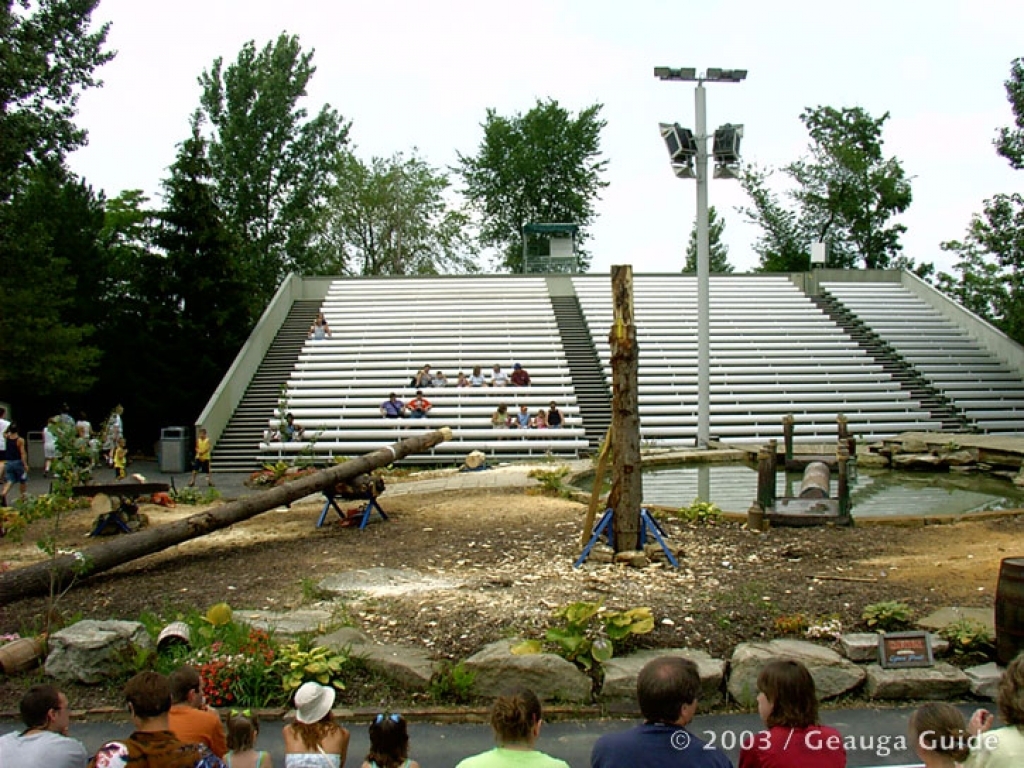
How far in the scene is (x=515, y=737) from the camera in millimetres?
3318

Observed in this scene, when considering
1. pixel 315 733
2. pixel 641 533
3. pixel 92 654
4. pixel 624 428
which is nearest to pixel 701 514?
pixel 641 533

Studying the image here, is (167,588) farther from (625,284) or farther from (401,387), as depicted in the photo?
(401,387)

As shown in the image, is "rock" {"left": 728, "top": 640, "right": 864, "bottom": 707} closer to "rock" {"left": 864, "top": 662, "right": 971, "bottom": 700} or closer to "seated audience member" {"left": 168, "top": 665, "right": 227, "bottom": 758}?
"rock" {"left": 864, "top": 662, "right": 971, "bottom": 700}

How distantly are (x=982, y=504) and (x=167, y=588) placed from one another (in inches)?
408

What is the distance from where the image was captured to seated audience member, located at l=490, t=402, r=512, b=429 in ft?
71.3

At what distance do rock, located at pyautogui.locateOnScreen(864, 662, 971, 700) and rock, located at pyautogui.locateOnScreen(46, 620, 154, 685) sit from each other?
461 cm

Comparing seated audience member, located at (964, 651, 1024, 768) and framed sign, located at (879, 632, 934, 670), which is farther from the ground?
seated audience member, located at (964, 651, 1024, 768)

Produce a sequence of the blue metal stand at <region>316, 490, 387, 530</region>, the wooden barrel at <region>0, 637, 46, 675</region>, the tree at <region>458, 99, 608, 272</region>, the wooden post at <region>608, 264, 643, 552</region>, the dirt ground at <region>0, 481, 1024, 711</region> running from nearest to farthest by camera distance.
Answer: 1. the wooden barrel at <region>0, 637, 46, 675</region>
2. the dirt ground at <region>0, 481, 1024, 711</region>
3. the wooden post at <region>608, 264, 643, 552</region>
4. the blue metal stand at <region>316, 490, 387, 530</region>
5. the tree at <region>458, 99, 608, 272</region>

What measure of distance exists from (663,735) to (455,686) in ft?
8.36

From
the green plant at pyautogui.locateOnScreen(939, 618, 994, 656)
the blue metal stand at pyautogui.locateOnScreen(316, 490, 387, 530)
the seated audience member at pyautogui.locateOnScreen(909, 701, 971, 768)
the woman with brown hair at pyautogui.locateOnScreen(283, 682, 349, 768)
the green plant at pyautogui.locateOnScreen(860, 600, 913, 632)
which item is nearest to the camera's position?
the seated audience member at pyautogui.locateOnScreen(909, 701, 971, 768)

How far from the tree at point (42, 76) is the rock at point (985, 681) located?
2043 cm

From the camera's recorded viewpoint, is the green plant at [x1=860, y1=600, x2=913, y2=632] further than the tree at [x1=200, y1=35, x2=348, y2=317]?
No

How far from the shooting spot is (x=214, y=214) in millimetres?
25688

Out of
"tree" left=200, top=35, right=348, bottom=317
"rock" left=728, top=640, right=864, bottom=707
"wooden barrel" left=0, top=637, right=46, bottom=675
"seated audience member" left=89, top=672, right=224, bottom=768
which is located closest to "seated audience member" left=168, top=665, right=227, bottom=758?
"seated audience member" left=89, top=672, right=224, bottom=768
